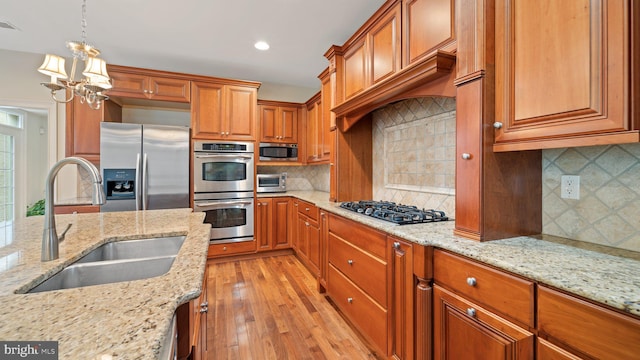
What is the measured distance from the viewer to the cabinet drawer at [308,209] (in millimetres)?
2945

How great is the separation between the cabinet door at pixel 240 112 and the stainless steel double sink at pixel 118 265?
250 centimetres

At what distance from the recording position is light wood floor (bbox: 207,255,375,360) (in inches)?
71.9

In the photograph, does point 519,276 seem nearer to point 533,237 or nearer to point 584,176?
point 533,237

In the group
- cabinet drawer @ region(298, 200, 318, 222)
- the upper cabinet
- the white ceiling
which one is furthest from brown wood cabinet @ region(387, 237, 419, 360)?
the white ceiling

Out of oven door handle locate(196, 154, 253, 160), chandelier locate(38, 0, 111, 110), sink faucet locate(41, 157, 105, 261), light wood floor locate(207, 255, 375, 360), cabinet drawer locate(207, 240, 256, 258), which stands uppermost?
chandelier locate(38, 0, 111, 110)

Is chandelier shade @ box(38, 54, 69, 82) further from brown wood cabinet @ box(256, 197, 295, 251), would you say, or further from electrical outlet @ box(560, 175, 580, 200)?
electrical outlet @ box(560, 175, 580, 200)

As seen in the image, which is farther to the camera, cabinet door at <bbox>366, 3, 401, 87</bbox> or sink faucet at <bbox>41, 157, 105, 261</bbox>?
cabinet door at <bbox>366, 3, 401, 87</bbox>

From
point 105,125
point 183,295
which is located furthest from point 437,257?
point 105,125

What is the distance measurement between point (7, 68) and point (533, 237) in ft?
17.9

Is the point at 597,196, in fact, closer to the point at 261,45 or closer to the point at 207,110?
the point at 261,45

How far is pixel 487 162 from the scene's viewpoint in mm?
1275

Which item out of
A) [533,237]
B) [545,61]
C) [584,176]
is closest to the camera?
[545,61]

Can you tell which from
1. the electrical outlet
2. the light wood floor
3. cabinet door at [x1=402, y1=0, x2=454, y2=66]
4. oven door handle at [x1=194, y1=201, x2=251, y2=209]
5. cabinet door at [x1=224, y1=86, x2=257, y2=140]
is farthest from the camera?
cabinet door at [x1=224, y1=86, x2=257, y2=140]

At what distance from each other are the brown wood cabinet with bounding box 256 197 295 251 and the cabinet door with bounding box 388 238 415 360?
248 centimetres
